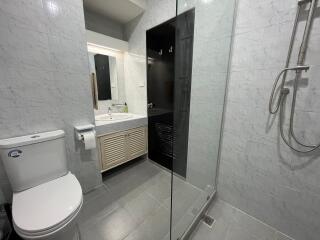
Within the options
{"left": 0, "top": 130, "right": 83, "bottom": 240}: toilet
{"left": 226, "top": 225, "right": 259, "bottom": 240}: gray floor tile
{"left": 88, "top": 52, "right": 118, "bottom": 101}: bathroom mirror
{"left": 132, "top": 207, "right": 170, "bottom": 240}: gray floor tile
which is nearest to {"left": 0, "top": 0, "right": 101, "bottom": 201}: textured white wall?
{"left": 0, "top": 130, "right": 83, "bottom": 240}: toilet

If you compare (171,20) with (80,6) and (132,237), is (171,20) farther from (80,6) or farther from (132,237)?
(132,237)

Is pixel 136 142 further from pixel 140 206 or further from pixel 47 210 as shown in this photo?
pixel 47 210

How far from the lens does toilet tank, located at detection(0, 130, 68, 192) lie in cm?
108

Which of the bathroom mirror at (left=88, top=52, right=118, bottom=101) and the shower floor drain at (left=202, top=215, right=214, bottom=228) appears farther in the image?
the bathroom mirror at (left=88, top=52, right=118, bottom=101)

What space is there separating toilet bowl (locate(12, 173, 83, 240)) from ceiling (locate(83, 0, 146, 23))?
2116 millimetres

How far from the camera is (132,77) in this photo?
2.36 m

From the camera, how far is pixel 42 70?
1241 millimetres

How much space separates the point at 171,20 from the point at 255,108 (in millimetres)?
1418

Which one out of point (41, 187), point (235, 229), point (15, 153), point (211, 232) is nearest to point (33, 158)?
point (15, 153)

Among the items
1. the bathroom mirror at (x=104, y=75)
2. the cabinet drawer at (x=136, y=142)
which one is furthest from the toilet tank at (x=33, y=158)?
the bathroom mirror at (x=104, y=75)

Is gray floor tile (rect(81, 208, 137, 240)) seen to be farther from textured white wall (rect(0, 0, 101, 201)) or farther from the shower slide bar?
the shower slide bar

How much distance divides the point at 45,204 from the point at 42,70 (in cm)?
109

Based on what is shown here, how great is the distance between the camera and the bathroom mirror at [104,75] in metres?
2.08

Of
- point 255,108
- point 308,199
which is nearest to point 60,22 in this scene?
point 255,108
